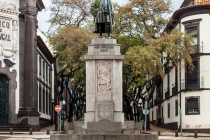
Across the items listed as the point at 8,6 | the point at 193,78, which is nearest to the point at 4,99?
the point at 8,6

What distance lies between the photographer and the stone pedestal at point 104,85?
24.0 metres

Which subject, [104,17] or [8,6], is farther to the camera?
[8,6]

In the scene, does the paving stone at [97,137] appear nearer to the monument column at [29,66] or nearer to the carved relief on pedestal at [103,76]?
the carved relief on pedestal at [103,76]

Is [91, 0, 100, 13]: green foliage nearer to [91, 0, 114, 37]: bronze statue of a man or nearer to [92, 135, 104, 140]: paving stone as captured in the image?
[91, 0, 114, 37]: bronze statue of a man

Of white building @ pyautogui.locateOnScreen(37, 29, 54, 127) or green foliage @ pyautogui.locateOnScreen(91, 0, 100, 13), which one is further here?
white building @ pyautogui.locateOnScreen(37, 29, 54, 127)

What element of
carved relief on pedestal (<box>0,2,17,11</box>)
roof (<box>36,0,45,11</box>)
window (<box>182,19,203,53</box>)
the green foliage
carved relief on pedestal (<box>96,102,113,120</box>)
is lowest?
carved relief on pedestal (<box>96,102,113,120</box>)

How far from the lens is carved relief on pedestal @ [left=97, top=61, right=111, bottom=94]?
2417 centimetres

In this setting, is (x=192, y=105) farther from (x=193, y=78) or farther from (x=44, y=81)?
(x=44, y=81)

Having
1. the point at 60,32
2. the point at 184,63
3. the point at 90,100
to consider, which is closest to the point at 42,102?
the point at 60,32

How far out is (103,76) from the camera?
2423 centimetres

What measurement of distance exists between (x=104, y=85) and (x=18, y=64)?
2362 cm

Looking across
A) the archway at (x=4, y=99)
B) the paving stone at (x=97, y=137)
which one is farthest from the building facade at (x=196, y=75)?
the paving stone at (x=97, y=137)

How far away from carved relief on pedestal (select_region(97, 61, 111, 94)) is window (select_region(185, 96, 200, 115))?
27985mm

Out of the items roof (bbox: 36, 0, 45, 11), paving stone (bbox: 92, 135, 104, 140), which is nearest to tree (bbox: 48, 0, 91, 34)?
roof (bbox: 36, 0, 45, 11)
